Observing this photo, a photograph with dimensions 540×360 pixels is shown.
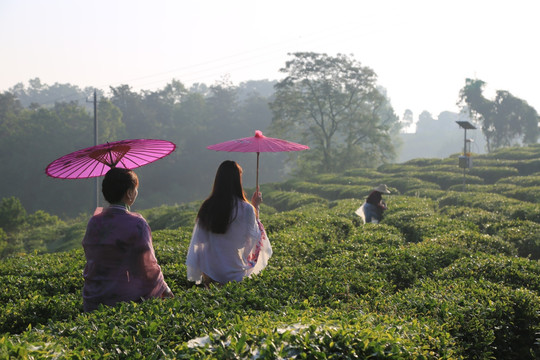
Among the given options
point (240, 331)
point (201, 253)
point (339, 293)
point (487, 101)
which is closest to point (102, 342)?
point (240, 331)

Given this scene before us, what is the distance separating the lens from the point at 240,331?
327 cm

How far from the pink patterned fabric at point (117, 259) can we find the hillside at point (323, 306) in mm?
249

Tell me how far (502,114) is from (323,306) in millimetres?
48692

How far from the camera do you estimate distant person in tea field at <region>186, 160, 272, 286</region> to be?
5012 millimetres

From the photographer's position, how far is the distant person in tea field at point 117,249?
13.5 feet

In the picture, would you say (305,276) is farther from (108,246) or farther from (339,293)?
(108,246)

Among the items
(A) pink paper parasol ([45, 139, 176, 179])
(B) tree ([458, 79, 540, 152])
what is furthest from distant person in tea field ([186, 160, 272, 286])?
(B) tree ([458, 79, 540, 152])

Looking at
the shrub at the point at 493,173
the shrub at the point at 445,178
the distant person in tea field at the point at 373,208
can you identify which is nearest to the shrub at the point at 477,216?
the distant person in tea field at the point at 373,208

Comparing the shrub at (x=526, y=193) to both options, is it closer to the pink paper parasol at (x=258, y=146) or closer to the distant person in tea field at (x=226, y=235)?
the pink paper parasol at (x=258, y=146)

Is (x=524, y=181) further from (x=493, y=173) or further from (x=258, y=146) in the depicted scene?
(x=258, y=146)

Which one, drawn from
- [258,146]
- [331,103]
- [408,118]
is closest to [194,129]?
[331,103]

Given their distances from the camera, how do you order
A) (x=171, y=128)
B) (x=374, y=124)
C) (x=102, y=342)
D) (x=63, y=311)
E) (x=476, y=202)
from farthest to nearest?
1. (x=171, y=128)
2. (x=374, y=124)
3. (x=476, y=202)
4. (x=63, y=311)
5. (x=102, y=342)

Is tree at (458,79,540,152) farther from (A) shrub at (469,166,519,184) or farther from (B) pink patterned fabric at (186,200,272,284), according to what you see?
(B) pink patterned fabric at (186,200,272,284)

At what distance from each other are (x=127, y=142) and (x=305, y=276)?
2565 millimetres
